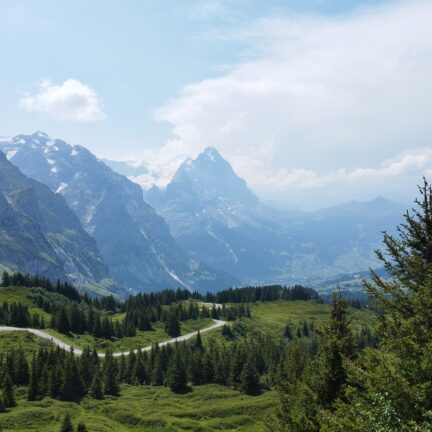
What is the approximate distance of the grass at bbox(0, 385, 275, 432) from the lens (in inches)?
3368

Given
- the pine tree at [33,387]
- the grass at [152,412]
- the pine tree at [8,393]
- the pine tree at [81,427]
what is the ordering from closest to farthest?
the pine tree at [81,427] < the grass at [152,412] < the pine tree at [8,393] < the pine tree at [33,387]

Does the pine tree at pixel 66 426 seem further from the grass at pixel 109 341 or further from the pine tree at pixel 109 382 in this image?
the grass at pixel 109 341

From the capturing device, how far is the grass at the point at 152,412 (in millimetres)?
85538

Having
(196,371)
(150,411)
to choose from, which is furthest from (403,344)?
(196,371)

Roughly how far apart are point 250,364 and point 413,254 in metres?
109

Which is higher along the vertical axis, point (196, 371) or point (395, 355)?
point (395, 355)

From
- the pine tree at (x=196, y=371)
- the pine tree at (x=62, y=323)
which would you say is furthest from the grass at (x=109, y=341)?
the pine tree at (x=196, y=371)

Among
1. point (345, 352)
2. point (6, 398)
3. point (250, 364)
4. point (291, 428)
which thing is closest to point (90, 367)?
point (6, 398)

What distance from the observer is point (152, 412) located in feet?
338

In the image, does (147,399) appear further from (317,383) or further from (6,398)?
(317,383)

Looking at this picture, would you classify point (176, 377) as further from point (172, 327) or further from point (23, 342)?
point (172, 327)

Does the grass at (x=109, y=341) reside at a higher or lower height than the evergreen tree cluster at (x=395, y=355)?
lower

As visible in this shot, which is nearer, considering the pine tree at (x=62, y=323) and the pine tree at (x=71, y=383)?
the pine tree at (x=71, y=383)

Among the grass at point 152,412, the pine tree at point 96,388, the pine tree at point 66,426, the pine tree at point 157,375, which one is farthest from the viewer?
the pine tree at point 157,375
